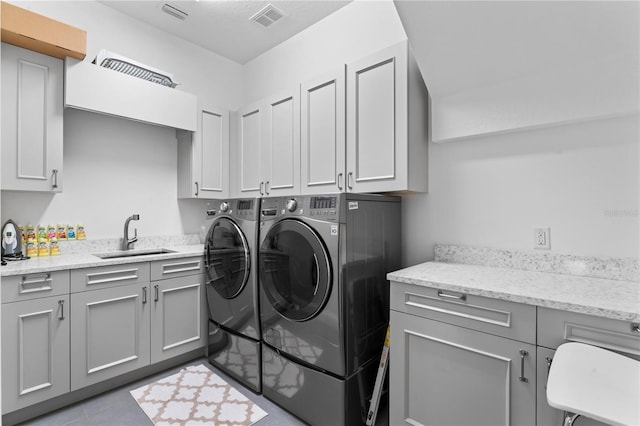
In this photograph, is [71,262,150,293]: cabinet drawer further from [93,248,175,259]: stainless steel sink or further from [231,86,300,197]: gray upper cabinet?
[231,86,300,197]: gray upper cabinet

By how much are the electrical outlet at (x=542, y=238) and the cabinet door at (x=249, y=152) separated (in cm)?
197

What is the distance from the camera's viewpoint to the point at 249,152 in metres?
2.86

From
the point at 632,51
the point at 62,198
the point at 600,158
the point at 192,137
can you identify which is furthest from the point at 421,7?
the point at 62,198

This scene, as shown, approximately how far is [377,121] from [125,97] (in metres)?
1.84

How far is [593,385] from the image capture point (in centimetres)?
88

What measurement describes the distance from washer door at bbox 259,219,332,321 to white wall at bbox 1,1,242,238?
1387 mm

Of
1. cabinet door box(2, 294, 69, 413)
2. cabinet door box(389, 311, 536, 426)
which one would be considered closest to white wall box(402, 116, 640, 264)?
cabinet door box(389, 311, 536, 426)

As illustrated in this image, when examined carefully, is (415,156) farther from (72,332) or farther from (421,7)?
(72,332)

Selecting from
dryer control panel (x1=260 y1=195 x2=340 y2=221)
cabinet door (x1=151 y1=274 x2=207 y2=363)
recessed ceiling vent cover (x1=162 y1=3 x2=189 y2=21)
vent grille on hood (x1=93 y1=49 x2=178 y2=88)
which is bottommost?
cabinet door (x1=151 y1=274 x2=207 y2=363)

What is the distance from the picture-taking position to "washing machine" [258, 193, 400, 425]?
1682 millimetres

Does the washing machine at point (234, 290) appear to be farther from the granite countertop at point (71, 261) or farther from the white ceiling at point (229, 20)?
the white ceiling at point (229, 20)

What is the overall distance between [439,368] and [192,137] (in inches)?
100

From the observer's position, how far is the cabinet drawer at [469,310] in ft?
4.03

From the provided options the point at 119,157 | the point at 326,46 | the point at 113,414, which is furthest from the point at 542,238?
the point at 119,157
